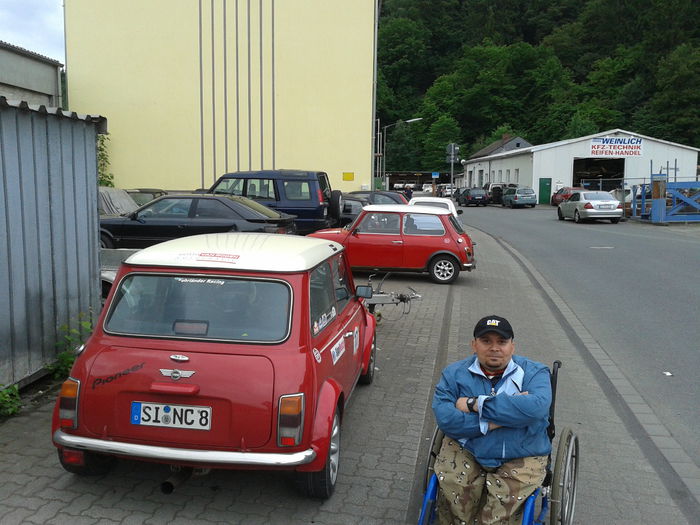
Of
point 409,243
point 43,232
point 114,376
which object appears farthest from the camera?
point 409,243

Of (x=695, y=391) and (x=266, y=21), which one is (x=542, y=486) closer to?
(x=695, y=391)

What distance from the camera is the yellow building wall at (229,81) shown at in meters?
25.5

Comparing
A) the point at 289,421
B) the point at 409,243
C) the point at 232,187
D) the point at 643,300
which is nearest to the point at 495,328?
the point at 289,421

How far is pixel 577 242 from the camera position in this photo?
21.7 meters

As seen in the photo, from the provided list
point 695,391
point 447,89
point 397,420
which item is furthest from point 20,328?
point 447,89

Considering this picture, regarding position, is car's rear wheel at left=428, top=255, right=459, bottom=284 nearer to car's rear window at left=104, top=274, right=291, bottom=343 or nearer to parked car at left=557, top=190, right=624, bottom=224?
car's rear window at left=104, top=274, right=291, bottom=343

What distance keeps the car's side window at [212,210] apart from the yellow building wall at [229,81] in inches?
513

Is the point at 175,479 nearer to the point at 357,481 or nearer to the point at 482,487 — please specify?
the point at 357,481

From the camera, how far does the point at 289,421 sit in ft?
11.9

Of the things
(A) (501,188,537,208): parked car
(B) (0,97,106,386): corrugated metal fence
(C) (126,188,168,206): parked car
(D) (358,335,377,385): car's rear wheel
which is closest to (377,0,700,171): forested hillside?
(A) (501,188,537,208): parked car

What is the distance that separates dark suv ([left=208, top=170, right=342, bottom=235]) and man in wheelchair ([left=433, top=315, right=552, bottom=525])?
41.9ft

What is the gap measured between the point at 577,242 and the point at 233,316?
19.5 metres

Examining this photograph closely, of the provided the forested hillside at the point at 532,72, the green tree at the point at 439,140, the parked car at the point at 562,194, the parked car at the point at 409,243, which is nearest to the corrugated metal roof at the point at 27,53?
the parked car at the point at 409,243

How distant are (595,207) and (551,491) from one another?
29.4 metres
